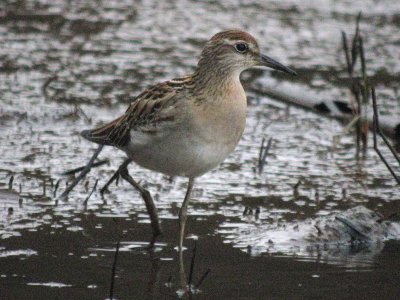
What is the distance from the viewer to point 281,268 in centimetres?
661

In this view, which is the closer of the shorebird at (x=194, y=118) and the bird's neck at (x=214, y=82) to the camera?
the shorebird at (x=194, y=118)

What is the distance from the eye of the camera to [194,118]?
6785mm

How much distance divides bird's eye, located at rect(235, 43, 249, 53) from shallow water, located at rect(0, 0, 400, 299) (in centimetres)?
120

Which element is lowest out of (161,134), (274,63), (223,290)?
(223,290)

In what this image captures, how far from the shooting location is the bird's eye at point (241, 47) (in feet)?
23.5

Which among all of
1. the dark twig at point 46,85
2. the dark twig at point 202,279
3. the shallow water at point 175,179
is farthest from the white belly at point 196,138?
the dark twig at point 46,85

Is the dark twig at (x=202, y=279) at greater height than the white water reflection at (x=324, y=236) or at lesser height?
lesser

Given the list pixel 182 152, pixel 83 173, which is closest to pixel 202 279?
pixel 182 152

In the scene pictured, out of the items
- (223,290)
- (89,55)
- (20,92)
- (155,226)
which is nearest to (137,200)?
(155,226)

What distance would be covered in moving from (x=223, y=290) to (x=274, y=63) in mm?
1840

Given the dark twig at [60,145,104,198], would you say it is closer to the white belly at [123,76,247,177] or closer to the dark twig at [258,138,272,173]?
the white belly at [123,76,247,177]

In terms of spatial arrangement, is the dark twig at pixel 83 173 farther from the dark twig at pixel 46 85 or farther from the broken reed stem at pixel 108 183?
the dark twig at pixel 46 85

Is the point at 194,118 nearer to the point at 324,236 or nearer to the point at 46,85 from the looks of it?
the point at 324,236

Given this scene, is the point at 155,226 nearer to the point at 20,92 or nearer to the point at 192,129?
the point at 192,129
